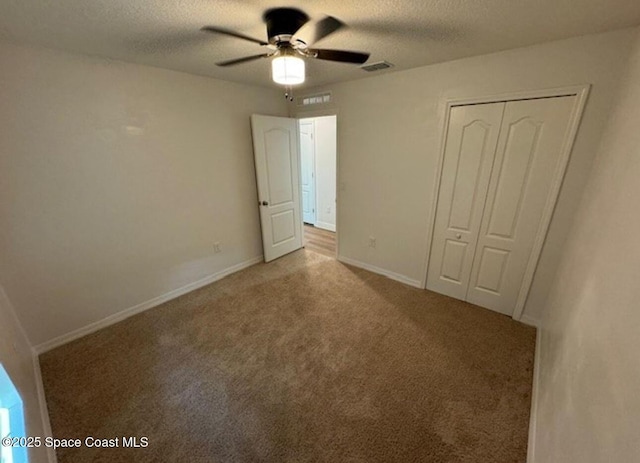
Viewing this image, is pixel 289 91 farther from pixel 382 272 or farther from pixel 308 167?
pixel 382 272

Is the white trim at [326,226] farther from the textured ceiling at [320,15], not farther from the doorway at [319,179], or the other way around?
the textured ceiling at [320,15]

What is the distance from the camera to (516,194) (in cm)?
225

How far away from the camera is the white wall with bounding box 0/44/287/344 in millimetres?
1891

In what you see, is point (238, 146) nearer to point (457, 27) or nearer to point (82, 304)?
point (82, 304)

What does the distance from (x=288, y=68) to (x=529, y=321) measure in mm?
2896

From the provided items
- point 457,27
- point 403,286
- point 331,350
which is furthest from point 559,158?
point 331,350

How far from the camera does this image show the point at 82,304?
2299 mm

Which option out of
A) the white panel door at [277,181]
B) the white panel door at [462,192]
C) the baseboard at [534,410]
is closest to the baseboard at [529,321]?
the baseboard at [534,410]

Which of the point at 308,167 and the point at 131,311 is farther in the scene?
the point at 308,167

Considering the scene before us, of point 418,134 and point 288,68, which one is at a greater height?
point 288,68

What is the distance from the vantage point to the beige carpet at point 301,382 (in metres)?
1.45

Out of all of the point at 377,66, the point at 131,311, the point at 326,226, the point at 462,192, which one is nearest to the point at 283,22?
the point at 377,66

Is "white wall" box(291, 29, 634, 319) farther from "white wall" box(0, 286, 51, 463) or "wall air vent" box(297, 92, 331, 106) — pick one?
"white wall" box(0, 286, 51, 463)

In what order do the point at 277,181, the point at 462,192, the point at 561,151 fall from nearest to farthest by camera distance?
the point at 561,151, the point at 462,192, the point at 277,181
